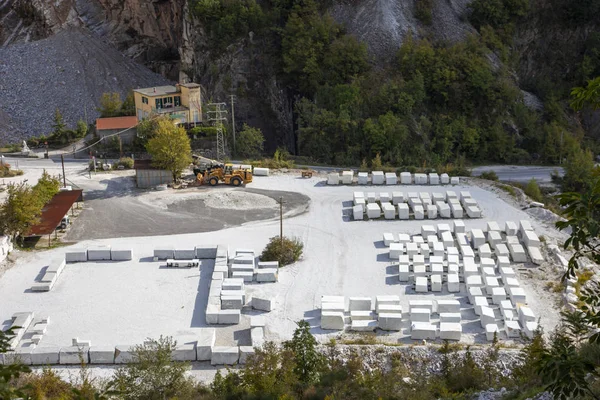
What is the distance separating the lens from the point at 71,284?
26.6m

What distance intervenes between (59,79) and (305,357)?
42261mm

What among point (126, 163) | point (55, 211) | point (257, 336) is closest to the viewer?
point (257, 336)

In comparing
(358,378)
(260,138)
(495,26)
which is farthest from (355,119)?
(358,378)

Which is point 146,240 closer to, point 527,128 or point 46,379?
point 46,379

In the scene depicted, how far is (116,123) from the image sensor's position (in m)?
44.0

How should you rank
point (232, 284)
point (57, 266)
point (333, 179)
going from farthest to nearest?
point (333, 179), point (57, 266), point (232, 284)

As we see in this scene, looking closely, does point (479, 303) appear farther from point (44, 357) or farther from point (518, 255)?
point (44, 357)

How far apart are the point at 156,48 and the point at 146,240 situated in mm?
33344

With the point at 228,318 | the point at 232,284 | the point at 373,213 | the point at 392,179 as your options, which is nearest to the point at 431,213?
the point at 373,213

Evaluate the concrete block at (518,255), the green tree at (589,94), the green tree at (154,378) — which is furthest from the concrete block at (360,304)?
the green tree at (589,94)

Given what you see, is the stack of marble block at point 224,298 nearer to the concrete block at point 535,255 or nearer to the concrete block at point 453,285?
the concrete block at point 453,285

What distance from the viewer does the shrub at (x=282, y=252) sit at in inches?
1109

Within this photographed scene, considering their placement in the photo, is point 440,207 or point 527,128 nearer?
point 440,207

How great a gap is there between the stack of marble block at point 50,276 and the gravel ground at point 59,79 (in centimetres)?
2606
